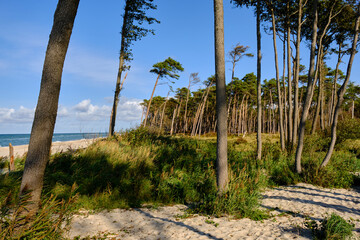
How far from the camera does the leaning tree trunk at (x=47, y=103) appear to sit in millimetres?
2914

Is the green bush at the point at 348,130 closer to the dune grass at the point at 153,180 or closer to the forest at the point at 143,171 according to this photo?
the forest at the point at 143,171

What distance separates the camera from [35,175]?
2926 mm

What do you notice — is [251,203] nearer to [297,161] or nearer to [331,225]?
A: [331,225]

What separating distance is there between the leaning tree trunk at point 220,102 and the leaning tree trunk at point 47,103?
3.39 metres

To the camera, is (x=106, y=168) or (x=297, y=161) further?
(x=297, y=161)

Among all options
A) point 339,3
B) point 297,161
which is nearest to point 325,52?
point 339,3

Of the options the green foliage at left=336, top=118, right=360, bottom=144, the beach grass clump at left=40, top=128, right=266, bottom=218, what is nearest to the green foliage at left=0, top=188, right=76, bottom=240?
the beach grass clump at left=40, top=128, right=266, bottom=218

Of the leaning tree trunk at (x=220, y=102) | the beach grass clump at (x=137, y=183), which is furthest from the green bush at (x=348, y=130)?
the leaning tree trunk at (x=220, y=102)

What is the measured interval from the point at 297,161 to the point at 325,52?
1582cm

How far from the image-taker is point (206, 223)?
4.10 m

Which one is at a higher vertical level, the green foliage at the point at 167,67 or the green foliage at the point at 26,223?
the green foliage at the point at 167,67

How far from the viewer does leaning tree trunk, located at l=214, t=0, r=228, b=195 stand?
5031 millimetres

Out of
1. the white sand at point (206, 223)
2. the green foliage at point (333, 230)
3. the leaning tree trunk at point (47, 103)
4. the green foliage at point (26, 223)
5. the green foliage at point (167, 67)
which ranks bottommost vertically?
the white sand at point (206, 223)

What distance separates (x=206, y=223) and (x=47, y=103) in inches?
148
